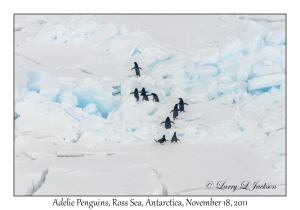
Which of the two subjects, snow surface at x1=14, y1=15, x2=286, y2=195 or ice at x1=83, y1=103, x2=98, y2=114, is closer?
snow surface at x1=14, y1=15, x2=286, y2=195

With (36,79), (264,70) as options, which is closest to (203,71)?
(264,70)

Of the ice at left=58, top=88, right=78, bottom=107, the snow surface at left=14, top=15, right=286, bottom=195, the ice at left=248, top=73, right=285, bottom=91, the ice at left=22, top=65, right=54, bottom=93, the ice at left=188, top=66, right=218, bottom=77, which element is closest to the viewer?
the snow surface at left=14, top=15, right=286, bottom=195

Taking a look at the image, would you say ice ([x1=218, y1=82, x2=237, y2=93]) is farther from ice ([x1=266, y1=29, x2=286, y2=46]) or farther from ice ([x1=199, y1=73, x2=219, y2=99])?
ice ([x1=266, y1=29, x2=286, y2=46])

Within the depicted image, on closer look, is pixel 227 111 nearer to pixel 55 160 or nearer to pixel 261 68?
pixel 261 68

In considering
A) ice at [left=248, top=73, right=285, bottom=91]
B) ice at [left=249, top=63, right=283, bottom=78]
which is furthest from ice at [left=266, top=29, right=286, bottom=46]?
ice at [left=248, top=73, right=285, bottom=91]

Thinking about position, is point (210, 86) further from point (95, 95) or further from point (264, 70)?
point (95, 95)

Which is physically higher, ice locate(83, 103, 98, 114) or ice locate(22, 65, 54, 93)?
ice locate(22, 65, 54, 93)

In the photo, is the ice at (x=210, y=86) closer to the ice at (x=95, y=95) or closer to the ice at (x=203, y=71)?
the ice at (x=203, y=71)

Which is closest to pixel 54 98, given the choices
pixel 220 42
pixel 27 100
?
pixel 27 100
